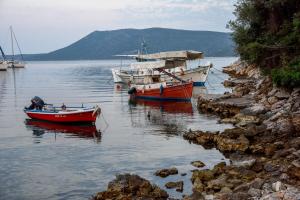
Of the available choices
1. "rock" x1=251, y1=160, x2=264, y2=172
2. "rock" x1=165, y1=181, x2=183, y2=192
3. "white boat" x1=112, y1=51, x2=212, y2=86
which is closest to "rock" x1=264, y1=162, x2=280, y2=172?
"rock" x1=251, y1=160, x2=264, y2=172

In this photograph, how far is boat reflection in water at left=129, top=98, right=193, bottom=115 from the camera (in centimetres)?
4947

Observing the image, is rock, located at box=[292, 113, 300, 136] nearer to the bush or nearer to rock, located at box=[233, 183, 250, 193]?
the bush

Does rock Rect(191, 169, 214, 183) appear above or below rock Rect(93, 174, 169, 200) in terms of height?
above

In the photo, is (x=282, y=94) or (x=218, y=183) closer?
(x=218, y=183)

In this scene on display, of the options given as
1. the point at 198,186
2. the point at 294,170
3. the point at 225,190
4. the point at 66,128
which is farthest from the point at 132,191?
the point at 66,128

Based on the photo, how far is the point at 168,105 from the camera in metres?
54.5

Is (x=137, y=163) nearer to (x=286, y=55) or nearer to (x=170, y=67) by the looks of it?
(x=286, y=55)

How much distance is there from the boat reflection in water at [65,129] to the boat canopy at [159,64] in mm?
28396

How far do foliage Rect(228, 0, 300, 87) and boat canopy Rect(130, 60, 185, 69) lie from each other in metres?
23.2

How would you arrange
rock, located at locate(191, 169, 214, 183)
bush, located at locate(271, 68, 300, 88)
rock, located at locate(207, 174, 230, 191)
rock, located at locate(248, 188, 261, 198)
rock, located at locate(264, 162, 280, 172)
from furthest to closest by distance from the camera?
bush, located at locate(271, 68, 300, 88) < rock, located at locate(191, 169, 214, 183) < rock, located at locate(264, 162, 280, 172) < rock, located at locate(207, 174, 230, 191) < rock, located at locate(248, 188, 261, 198)

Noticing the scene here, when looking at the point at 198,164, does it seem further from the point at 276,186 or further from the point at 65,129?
the point at 65,129

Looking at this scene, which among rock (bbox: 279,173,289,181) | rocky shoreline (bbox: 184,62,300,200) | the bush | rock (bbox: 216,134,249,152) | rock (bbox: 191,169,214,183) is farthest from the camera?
the bush

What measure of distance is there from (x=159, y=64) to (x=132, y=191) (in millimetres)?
48301

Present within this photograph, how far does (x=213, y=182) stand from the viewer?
19.8m
